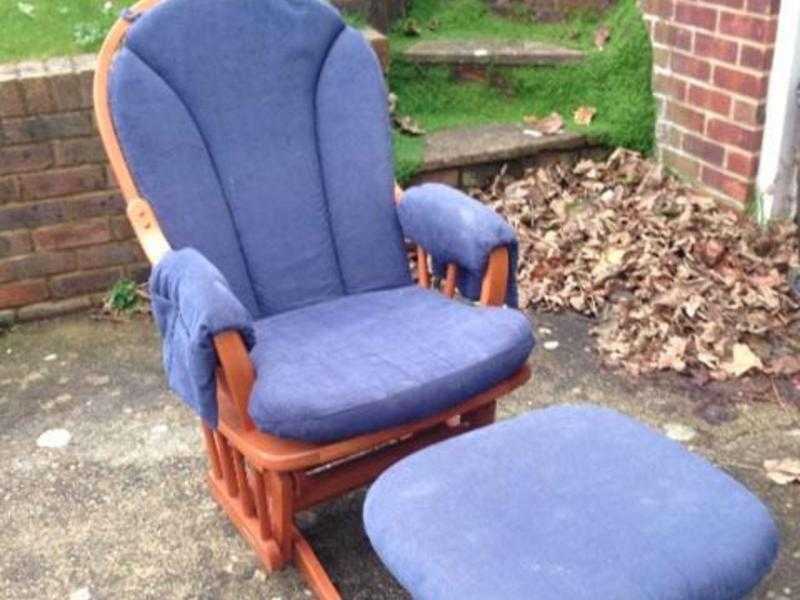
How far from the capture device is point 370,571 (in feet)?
7.15

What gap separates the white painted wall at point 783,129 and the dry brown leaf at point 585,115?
29.6 inches

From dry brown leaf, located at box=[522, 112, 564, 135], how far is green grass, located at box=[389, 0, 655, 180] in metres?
0.05

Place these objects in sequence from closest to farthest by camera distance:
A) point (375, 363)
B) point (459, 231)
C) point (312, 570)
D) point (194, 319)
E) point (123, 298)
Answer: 1. point (194, 319)
2. point (375, 363)
3. point (312, 570)
4. point (459, 231)
5. point (123, 298)

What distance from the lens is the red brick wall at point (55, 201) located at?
3.07 metres

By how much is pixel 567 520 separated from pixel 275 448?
63 centimetres

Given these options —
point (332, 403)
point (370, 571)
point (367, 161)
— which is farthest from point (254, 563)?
point (367, 161)

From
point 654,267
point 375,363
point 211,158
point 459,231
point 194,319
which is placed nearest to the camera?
point 194,319

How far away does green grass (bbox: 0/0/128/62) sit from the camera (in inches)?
132

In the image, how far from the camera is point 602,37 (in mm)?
4012

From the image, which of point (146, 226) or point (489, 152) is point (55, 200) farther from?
point (489, 152)

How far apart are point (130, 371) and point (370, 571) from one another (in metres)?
1.20

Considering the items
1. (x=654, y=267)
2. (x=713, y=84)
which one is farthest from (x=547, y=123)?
(x=654, y=267)

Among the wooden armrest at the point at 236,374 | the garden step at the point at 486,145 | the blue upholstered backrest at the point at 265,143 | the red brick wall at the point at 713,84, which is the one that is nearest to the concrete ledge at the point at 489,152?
the garden step at the point at 486,145

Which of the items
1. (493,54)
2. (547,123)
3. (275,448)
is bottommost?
(275,448)
